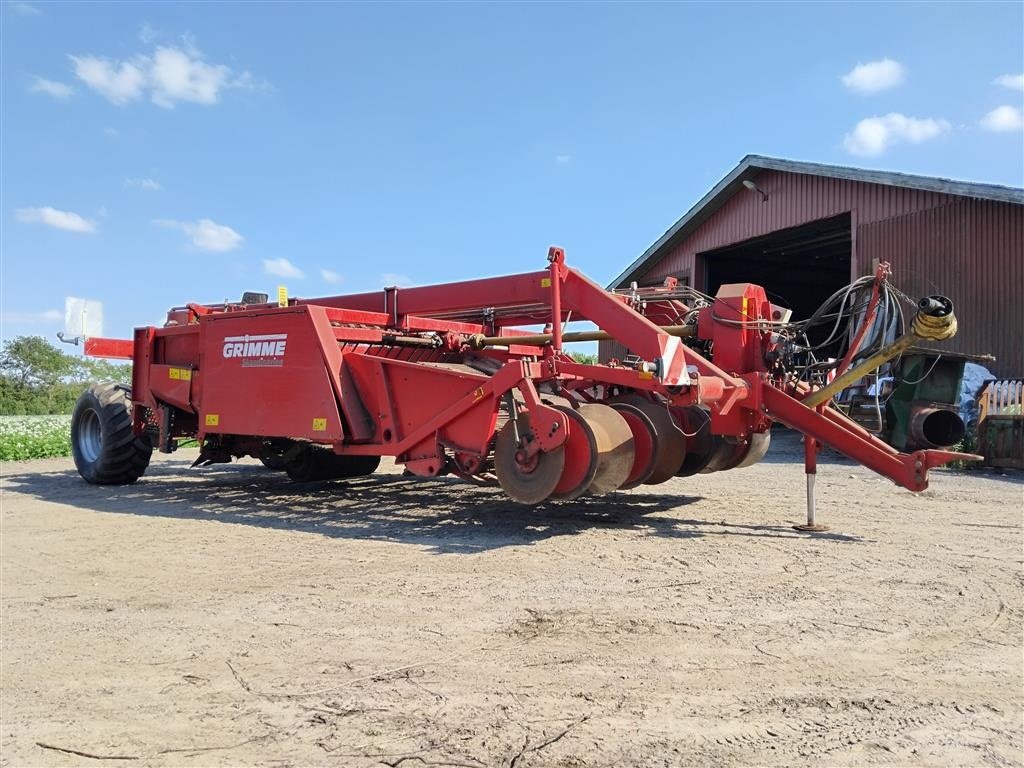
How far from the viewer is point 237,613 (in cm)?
423

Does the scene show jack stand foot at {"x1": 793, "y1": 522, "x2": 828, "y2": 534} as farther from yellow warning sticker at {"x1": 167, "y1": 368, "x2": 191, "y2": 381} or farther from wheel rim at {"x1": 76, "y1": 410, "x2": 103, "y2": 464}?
wheel rim at {"x1": 76, "y1": 410, "x2": 103, "y2": 464}

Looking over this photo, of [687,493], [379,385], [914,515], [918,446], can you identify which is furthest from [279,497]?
[918,446]

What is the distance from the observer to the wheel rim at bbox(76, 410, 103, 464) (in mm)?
10062

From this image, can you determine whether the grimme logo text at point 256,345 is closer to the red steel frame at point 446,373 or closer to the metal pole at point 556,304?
the red steel frame at point 446,373

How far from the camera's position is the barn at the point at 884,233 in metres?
13.9

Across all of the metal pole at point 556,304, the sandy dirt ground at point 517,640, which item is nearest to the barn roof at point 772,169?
the sandy dirt ground at point 517,640

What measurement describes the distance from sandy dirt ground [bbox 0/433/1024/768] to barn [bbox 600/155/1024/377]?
6704 millimetres

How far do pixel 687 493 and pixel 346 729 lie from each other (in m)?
6.36

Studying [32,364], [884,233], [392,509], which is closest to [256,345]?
[392,509]

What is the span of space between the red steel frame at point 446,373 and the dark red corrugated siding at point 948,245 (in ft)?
25.0

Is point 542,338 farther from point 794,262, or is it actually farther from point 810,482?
point 794,262

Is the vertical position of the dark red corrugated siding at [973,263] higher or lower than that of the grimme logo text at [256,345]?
higher

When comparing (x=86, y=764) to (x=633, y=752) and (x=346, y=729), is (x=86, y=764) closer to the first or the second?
(x=346, y=729)

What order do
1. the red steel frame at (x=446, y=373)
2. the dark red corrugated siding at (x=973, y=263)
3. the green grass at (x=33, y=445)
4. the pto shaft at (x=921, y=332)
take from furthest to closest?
the green grass at (x=33, y=445), the dark red corrugated siding at (x=973, y=263), the red steel frame at (x=446, y=373), the pto shaft at (x=921, y=332)
